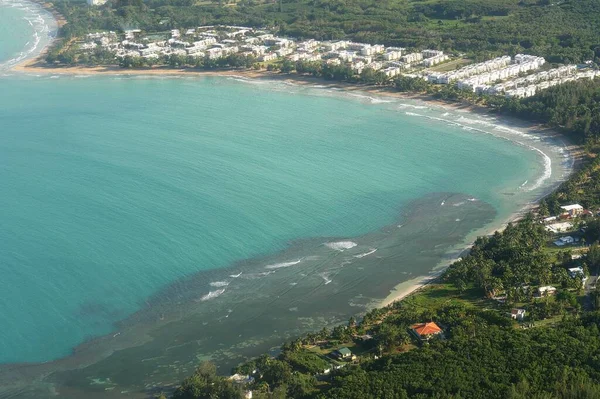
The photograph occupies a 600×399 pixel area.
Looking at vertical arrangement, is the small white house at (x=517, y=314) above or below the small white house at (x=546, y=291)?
below

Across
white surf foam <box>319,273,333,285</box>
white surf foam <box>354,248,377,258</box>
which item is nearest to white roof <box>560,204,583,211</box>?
white surf foam <box>354,248,377,258</box>

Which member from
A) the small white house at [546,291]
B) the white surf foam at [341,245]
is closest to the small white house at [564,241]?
the small white house at [546,291]

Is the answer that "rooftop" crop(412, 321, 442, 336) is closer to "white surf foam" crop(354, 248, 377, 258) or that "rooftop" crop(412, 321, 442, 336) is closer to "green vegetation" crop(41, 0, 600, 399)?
"green vegetation" crop(41, 0, 600, 399)

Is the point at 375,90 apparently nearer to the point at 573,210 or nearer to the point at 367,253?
the point at 573,210

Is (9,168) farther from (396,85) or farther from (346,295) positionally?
(396,85)

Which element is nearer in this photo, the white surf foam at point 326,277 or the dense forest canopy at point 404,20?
the white surf foam at point 326,277

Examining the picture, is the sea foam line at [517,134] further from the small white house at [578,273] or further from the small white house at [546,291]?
the small white house at [546,291]
